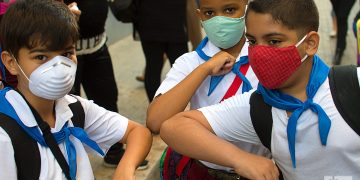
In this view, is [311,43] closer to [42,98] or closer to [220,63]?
[220,63]

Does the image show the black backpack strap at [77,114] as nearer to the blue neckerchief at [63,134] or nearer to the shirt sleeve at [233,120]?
the blue neckerchief at [63,134]

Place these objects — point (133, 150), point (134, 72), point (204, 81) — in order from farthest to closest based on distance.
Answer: point (134, 72) < point (204, 81) < point (133, 150)

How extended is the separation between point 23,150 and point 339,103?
42.2 inches

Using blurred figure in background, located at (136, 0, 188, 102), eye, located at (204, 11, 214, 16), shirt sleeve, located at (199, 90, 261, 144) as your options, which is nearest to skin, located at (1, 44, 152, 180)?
shirt sleeve, located at (199, 90, 261, 144)

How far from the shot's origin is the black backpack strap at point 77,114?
1829mm

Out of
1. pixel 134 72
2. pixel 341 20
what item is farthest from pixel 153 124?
pixel 341 20

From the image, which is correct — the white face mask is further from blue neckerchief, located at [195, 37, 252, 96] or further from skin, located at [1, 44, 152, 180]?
blue neckerchief, located at [195, 37, 252, 96]

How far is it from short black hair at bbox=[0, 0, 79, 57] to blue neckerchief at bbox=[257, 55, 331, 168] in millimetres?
759

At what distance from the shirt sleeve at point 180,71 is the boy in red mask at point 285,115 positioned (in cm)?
38

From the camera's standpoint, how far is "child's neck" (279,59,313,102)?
1.69m

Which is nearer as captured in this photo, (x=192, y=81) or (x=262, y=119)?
(x=262, y=119)

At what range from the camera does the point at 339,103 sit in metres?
1.57

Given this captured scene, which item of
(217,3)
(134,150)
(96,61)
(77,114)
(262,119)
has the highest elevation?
(217,3)

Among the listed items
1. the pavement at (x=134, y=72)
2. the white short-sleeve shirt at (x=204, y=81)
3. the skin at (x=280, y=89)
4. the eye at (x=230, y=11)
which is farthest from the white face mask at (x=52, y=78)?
the pavement at (x=134, y=72)
